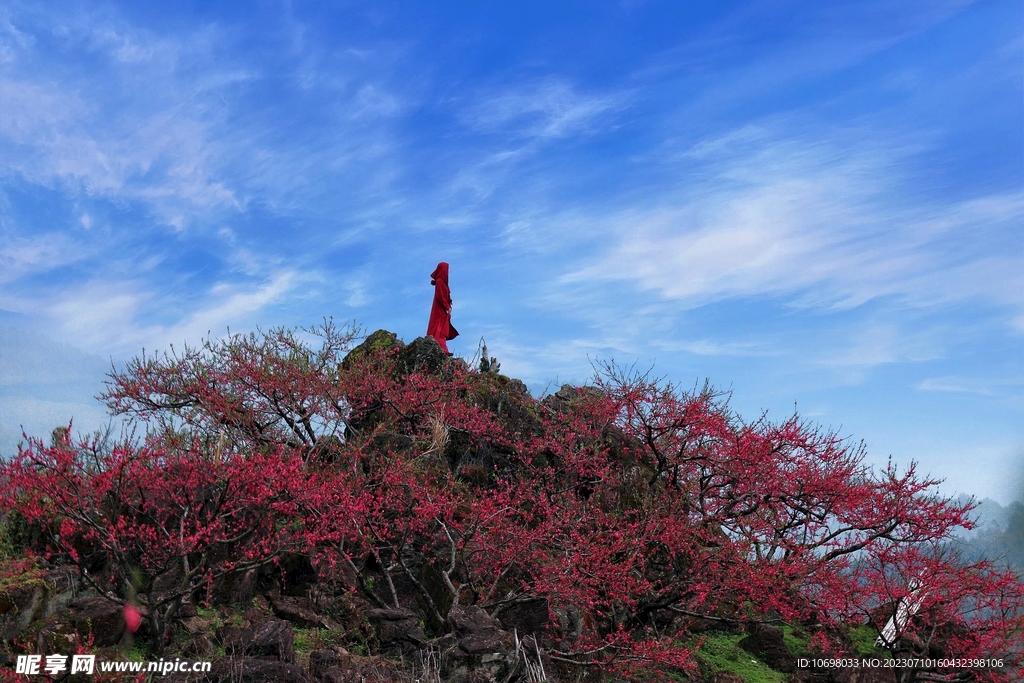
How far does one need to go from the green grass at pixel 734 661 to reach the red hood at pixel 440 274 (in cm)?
1249

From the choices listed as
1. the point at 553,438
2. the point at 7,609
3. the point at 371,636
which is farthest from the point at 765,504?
the point at 7,609

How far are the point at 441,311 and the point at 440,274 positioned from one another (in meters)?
1.15

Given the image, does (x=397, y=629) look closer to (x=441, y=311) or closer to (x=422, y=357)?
(x=422, y=357)

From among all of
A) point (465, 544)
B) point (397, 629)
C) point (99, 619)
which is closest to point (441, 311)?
point (465, 544)

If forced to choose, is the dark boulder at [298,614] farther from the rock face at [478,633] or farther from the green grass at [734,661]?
the green grass at [734,661]

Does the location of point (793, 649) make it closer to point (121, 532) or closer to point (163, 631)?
point (163, 631)

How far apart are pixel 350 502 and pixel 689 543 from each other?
21.9ft

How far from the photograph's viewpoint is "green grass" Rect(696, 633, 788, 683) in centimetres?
1327

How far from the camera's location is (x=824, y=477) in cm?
1489

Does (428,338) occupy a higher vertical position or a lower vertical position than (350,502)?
higher

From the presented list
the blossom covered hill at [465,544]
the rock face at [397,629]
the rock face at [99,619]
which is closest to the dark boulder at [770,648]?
the blossom covered hill at [465,544]

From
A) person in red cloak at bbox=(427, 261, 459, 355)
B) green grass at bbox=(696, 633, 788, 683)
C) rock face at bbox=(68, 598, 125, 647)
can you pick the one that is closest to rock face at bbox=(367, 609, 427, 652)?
rock face at bbox=(68, 598, 125, 647)

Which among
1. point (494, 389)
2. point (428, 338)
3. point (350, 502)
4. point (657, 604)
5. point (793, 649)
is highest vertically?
point (428, 338)

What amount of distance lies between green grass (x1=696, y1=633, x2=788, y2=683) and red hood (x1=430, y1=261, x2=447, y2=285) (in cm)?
1249
